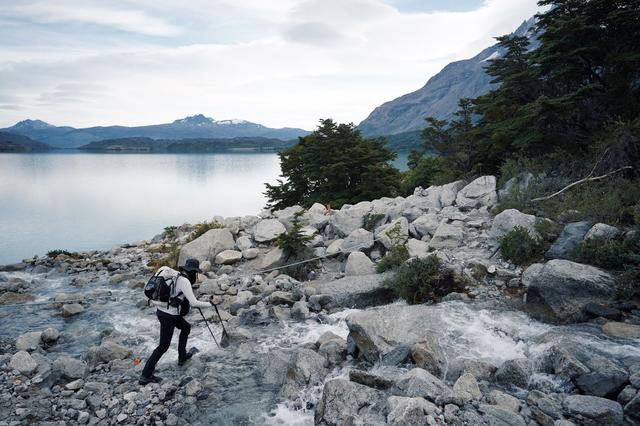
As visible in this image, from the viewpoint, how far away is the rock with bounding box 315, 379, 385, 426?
5.83 m

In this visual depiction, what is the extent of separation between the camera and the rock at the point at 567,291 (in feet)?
26.8

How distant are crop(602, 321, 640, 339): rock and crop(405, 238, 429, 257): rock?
489cm

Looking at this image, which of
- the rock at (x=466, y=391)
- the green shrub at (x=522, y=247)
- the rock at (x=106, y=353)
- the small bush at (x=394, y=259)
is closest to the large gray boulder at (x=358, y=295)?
the small bush at (x=394, y=259)

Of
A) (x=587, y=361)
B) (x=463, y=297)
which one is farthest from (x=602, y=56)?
(x=587, y=361)

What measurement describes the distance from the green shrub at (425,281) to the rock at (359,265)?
1944 millimetres

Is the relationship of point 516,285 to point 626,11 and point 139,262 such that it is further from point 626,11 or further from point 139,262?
point 139,262

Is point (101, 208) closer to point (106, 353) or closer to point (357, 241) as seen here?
point (357, 241)

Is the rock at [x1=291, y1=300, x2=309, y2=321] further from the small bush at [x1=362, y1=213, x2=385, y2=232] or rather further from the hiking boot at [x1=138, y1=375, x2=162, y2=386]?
the small bush at [x1=362, y1=213, x2=385, y2=232]

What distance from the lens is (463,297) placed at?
→ 32.6 ft

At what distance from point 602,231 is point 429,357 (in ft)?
19.2

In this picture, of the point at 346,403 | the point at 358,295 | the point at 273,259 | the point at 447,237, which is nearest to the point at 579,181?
the point at 447,237

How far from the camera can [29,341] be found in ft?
31.4

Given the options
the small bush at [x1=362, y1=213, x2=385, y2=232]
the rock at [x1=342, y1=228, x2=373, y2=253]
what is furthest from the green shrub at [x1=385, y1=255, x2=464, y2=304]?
the small bush at [x1=362, y1=213, x2=385, y2=232]

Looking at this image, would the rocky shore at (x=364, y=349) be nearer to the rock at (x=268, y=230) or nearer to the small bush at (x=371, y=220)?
the small bush at (x=371, y=220)
